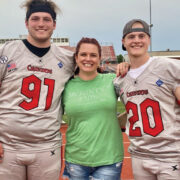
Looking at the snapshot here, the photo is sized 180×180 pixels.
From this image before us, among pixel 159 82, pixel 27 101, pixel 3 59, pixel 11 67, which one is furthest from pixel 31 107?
pixel 159 82

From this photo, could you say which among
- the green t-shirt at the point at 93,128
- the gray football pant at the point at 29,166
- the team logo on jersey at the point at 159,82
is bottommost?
the gray football pant at the point at 29,166

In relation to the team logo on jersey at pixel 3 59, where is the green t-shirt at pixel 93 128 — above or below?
below

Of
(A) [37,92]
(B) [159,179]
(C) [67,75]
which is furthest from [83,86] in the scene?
(B) [159,179]

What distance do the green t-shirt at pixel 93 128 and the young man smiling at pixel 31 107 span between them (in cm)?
16

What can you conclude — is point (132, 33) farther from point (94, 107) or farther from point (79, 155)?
point (79, 155)

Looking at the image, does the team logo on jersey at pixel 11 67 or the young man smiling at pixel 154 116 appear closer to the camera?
the young man smiling at pixel 154 116

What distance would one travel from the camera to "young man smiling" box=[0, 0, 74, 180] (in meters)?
2.46

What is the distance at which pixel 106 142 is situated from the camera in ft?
8.16

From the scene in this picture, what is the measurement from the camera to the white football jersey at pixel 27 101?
248cm

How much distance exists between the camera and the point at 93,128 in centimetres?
247

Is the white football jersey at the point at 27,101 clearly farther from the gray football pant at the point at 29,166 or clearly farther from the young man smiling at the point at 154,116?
the young man smiling at the point at 154,116

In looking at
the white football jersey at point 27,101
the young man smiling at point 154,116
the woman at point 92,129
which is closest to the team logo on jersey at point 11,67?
the white football jersey at point 27,101

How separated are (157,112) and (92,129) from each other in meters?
0.60

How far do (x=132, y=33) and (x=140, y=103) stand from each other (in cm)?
64
